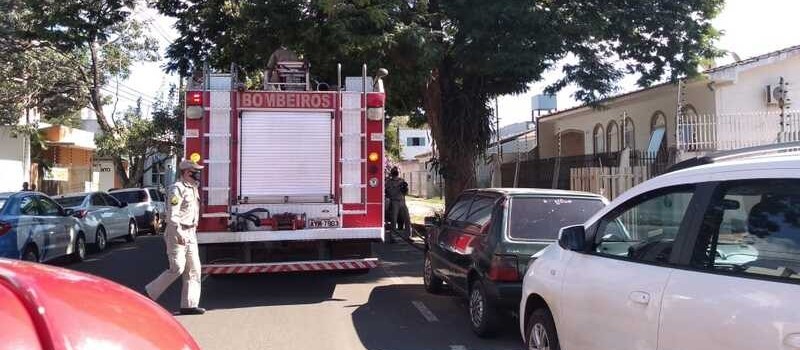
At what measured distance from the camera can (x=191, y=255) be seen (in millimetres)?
8094

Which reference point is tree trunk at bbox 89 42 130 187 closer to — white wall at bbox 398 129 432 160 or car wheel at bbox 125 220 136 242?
car wheel at bbox 125 220 136 242

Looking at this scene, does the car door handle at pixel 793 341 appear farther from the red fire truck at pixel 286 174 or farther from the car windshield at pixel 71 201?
the car windshield at pixel 71 201

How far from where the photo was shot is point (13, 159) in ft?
92.7

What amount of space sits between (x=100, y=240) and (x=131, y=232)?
288 cm

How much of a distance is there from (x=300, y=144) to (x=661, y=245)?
19.0 feet

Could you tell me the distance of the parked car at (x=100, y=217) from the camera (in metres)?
14.8

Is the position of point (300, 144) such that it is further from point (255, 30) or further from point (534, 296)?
point (255, 30)

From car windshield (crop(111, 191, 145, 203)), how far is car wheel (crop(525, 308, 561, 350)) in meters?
17.6

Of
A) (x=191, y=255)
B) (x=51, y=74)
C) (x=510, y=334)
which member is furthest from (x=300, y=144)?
(x=51, y=74)

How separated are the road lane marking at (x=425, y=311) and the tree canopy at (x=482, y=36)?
16.0 feet

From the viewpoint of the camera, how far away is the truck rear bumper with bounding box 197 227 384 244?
855cm

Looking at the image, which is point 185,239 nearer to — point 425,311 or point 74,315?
point 425,311

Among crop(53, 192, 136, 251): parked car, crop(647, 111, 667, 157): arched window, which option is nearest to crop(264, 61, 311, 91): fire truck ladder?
crop(53, 192, 136, 251): parked car

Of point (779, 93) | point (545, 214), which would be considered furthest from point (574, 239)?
point (779, 93)
